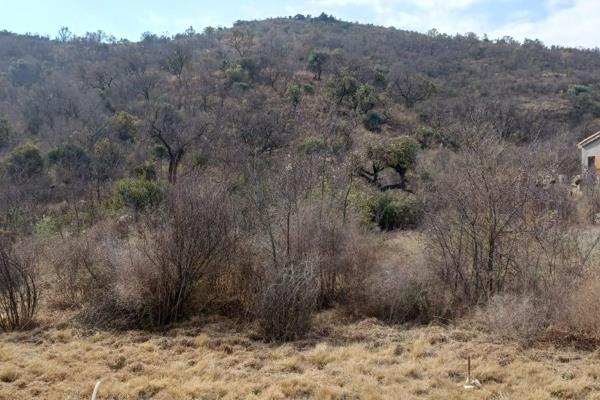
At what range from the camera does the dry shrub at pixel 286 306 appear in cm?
652

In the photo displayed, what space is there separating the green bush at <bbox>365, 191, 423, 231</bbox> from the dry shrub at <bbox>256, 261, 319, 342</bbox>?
7.93m

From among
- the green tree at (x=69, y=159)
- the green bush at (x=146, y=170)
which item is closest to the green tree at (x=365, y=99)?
the green bush at (x=146, y=170)

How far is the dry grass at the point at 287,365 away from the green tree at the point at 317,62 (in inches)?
1285

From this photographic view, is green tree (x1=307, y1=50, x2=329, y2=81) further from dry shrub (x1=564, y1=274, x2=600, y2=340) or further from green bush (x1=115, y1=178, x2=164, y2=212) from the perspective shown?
dry shrub (x1=564, y1=274, x2=600, y2=340)

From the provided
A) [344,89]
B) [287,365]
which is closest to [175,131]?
[344,89]

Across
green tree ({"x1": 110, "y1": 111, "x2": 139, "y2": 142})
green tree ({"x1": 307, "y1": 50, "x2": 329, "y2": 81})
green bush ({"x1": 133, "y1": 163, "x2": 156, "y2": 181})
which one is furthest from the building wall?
green tree ({"x1": 110, "y1": 111, "x2": 139, "y2": 142})

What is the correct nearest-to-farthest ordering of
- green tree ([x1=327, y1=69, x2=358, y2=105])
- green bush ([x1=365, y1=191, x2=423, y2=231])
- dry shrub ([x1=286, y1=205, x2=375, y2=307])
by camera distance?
1. dry shrub ([x1=286, y1=205, x2=375, y2=307])
2. green bush ([x1=365, y1=191, x2=423, y2=231])
3. green tree ([x1=327, y1=69, x2=358, y2=105])

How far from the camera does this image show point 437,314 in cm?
738

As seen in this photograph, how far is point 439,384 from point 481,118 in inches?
207

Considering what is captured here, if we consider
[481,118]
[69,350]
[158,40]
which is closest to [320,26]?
[158,40]

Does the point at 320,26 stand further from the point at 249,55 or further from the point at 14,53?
the point at 14,53

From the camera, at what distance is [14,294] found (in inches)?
280

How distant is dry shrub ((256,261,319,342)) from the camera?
6520mm

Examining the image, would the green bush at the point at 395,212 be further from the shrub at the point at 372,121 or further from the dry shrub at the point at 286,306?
the shrub at the point at 372,121
